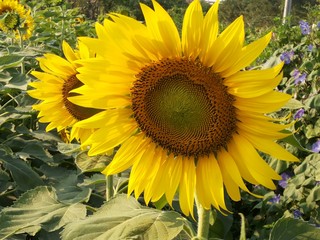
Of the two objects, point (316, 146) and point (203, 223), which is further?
point (316, 146)

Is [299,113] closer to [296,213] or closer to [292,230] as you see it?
[296,213]

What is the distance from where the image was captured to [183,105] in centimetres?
146

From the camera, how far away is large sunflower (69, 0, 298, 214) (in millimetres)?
1322

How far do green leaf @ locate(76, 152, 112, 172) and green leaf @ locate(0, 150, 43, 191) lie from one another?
0.75 metres

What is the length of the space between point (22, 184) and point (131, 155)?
3.84 ft

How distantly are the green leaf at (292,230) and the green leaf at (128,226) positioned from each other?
0.26 metres

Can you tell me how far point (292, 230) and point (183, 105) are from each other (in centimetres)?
41

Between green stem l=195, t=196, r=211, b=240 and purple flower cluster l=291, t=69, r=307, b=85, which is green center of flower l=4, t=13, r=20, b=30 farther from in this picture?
green stem l=195, t=196, r=211, b=240

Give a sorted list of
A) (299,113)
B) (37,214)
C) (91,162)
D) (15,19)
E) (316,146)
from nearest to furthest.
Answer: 1. (37,214)
2. (91,162)
3. (316,146)
4. (299,113)
5. (15,19)

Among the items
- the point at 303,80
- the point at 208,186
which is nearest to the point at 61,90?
the point at 208,186

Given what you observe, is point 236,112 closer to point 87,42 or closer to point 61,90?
point 87,42

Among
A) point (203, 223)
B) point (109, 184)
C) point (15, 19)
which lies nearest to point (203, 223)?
point (203, 223)

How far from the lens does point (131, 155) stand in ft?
4.84

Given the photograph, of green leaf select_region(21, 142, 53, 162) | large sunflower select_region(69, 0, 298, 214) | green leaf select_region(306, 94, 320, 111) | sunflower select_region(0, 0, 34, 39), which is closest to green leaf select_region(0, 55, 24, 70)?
green leaf select_region(21, 142, 53, 162)
